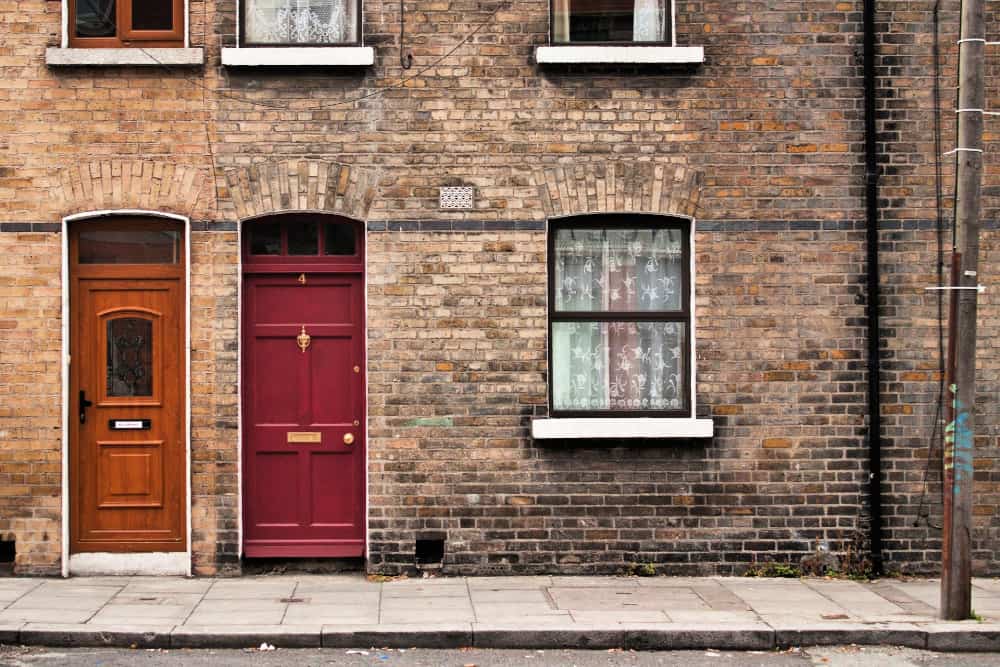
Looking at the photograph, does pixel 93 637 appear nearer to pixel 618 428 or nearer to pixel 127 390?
pixel 127 390

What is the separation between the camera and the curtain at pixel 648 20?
396 inches

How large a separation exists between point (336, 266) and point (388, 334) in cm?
76

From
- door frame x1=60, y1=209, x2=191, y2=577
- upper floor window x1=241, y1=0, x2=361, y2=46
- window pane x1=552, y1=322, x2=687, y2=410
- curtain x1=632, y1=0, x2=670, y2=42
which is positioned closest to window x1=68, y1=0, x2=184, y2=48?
upper floor window x1=241, y1=0, x2=361, y2=46

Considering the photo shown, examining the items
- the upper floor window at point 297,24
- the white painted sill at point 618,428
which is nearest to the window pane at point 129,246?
the upper floor window at point 297,24

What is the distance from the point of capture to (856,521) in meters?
9.90

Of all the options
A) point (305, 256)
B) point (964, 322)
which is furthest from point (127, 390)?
point (964, 322)

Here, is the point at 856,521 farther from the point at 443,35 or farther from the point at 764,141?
the point at 443,35

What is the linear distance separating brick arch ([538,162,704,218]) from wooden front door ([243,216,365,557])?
1713mm

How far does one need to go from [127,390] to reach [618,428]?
4117 mm

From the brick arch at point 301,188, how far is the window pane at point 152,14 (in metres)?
1.39

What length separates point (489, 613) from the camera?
8.42 metres

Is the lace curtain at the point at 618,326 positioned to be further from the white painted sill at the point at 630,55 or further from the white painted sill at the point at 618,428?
the white painted sill at the point at 630,55

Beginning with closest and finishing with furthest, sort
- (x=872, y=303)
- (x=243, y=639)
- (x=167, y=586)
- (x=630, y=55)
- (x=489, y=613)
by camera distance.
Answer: (x=243, y=639), (x=489, y=613), (x=167, y=586), (x=630, y=55), (x=872, y=303)

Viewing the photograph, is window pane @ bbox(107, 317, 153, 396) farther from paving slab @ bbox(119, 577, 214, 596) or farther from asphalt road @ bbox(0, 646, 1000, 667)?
asphalt road @ bbox(0, 646, 1000, 667)
